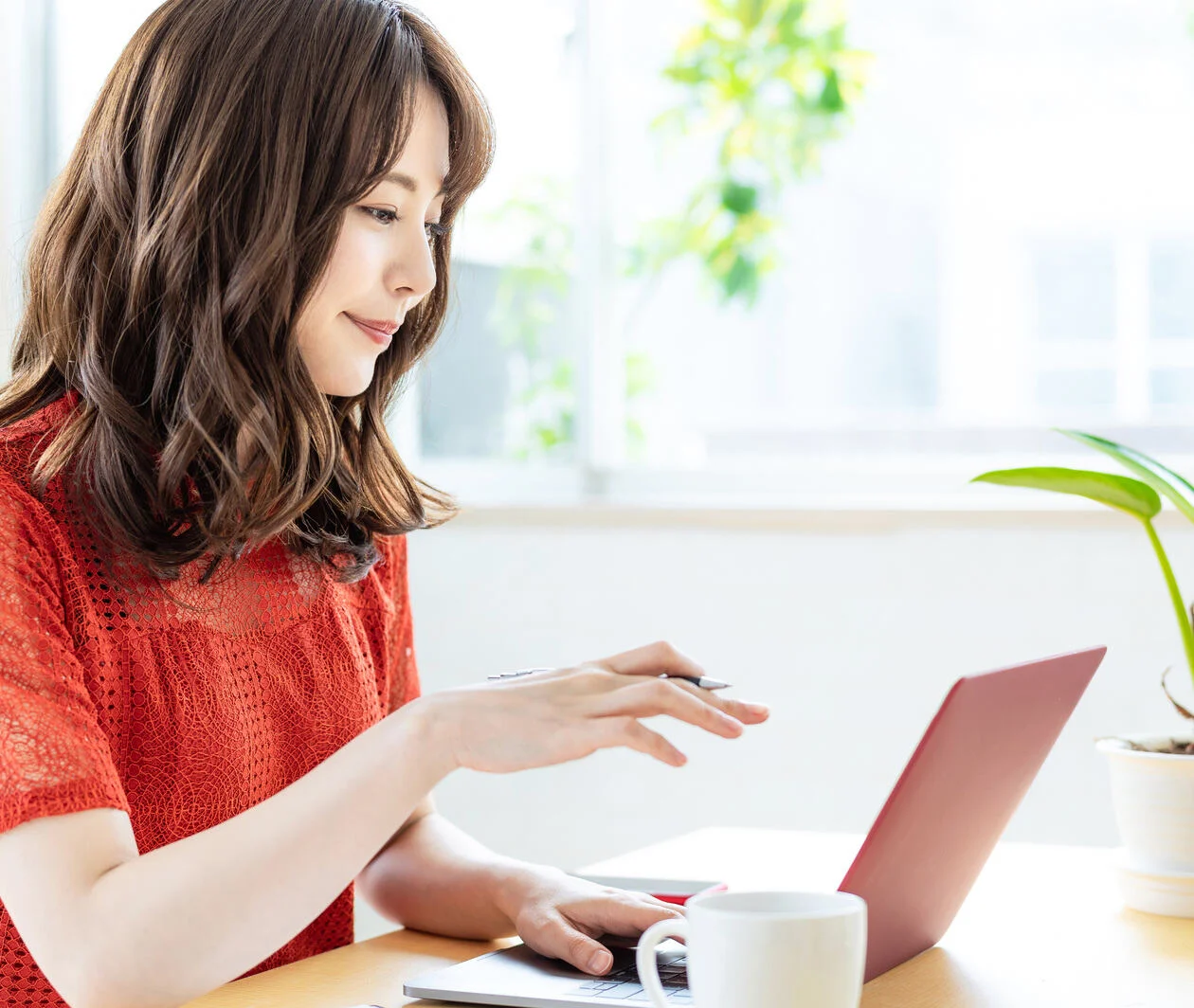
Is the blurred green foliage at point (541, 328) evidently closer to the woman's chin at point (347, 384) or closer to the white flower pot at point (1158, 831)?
the woman's chin at point (347, 384)

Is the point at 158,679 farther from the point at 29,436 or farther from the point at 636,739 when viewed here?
the point at 636,739

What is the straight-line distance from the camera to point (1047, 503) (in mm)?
1998

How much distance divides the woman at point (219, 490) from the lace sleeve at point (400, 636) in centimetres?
11

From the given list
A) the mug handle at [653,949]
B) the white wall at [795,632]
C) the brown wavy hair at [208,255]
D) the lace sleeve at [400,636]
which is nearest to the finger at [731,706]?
the mug handle at [653,949]

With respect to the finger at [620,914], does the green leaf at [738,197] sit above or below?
above

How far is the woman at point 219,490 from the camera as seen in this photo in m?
0.87

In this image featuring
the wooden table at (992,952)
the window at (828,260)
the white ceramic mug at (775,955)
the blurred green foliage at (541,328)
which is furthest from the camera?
the blurred green foliage at (541,328)

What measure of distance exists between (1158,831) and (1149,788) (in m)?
0.03

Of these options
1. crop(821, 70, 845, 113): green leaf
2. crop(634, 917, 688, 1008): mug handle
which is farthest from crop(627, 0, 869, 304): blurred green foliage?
crop(634, 917, 688, 1008): mug handle

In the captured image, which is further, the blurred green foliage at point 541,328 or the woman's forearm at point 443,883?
the blurred green foliage at point 541,328

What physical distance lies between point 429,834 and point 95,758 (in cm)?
36

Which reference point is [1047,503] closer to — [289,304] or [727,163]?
[727,163]

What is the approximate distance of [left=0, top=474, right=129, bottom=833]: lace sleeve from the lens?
880mm

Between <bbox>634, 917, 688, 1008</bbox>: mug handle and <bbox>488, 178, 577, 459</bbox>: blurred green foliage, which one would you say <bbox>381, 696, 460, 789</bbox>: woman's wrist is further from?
<bbox>488, 178, 577, 459</bbox>: blurred green foliage
